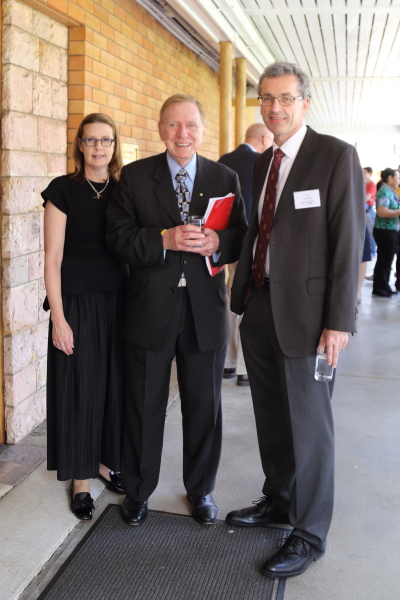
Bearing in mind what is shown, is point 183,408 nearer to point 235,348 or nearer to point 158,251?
point 158,251

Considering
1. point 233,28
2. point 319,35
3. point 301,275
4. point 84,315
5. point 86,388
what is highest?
point 319,35

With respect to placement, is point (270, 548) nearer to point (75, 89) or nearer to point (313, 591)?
point (313, 591)

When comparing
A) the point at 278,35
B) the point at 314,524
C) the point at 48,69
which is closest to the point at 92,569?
the point at 314,524

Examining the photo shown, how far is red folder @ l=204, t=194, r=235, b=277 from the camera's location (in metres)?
2.30

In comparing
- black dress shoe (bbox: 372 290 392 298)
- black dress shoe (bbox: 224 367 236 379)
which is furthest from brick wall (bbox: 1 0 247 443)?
black dress shoe (bbox: 372 290 392 298)

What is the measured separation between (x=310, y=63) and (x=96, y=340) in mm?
7635

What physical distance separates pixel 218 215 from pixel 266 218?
224 millimetres

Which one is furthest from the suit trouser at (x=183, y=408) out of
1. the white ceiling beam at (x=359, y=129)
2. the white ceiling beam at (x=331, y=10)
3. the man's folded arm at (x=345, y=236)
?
the white ceiling beam at (x=359, y=129)

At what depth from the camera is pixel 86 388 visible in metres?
2.61

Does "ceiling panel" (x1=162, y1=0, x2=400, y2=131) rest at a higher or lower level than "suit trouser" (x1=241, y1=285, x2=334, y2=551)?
higher

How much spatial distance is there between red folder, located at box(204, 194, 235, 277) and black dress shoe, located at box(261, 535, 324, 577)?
1.12 meters

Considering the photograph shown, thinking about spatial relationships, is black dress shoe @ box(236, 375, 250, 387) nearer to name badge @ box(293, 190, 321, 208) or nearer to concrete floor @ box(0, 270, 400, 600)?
concrete floor @ box(0, 270, 400, 600)

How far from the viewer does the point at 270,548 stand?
2404 millimetres

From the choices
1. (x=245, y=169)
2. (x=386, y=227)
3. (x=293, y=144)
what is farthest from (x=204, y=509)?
(x=386, y=227)
